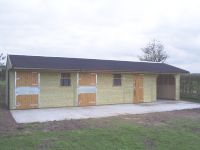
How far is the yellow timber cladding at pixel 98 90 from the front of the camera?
54.3ft

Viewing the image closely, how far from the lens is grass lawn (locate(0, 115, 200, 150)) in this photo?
757 centimetres

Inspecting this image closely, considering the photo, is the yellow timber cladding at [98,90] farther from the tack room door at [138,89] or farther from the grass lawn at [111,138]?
the grass lawn at [111,138]

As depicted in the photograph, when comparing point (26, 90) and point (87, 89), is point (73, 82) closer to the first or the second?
point (87, 89)

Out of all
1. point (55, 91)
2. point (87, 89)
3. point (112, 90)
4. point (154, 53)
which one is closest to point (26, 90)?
point (55, 91)

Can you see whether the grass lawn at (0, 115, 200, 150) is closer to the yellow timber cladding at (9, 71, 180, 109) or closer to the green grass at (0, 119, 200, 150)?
the green grass at (0, 119, 200, 150)

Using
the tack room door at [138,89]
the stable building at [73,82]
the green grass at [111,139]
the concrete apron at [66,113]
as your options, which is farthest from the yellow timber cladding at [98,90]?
the green grass at [111,139]

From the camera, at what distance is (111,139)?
8.35 metres

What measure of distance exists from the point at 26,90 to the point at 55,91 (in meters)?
1.73

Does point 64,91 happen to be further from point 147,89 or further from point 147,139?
point 147,139

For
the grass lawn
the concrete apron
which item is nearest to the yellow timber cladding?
the concrete apron

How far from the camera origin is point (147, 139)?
852cm

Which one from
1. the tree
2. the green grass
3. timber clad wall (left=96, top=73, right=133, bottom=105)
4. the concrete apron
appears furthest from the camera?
the tree

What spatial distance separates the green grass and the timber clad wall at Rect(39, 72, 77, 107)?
7505 millimetres

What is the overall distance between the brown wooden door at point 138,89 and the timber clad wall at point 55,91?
4573 mm
